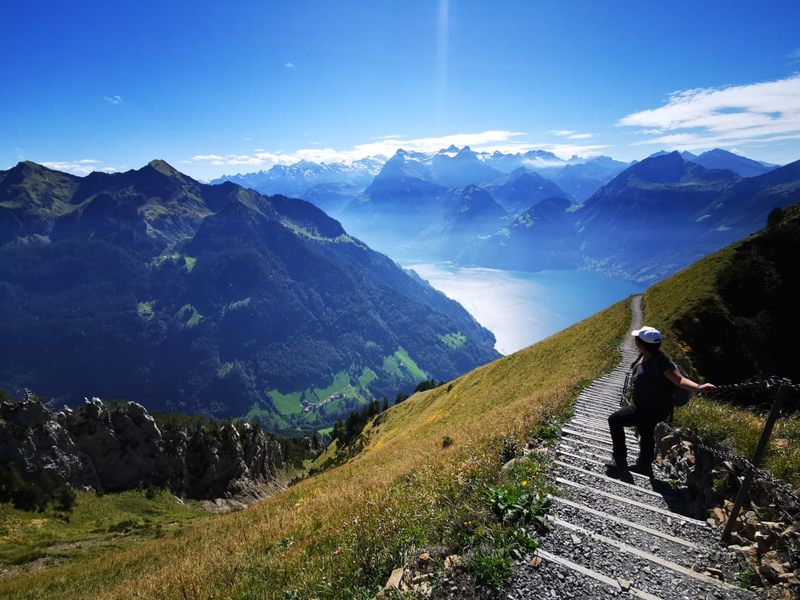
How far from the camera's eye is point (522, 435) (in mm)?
12898

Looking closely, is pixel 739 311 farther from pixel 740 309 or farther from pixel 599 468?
pixel 599 468

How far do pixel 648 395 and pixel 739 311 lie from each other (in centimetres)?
6080

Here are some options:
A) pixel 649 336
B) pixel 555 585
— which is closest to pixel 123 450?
pixel 555 585

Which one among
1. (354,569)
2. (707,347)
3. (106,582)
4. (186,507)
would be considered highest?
(354,569)

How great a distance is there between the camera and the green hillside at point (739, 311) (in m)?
45.8

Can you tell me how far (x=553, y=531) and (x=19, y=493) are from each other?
2177 inches

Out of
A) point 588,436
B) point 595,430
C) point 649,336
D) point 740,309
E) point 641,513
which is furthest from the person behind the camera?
point 740,309

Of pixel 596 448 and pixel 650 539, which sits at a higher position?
pixel 650 539

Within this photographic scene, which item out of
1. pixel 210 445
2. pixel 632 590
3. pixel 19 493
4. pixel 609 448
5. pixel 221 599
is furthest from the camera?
pixel 210 445

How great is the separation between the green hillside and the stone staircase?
3211cm

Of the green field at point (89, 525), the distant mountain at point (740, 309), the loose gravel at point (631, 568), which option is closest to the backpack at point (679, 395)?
the loose gravel at point (631, 568)

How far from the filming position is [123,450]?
187 ft

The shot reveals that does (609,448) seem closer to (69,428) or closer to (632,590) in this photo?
(632,590)

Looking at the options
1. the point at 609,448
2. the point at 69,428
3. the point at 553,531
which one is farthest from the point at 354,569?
the point at 69,428
